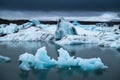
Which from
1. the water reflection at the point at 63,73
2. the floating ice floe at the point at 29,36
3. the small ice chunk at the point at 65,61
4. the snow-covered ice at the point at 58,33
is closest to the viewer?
the water reflection at the point at 63,73

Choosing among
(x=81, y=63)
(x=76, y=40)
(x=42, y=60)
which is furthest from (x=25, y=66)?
(x=76, y=40)

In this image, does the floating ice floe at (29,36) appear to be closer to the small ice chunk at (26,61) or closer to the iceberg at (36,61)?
the iceberg at (36,61)

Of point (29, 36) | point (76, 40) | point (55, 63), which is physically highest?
point (55, 63)

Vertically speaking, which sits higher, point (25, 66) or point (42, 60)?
point (42, 60)

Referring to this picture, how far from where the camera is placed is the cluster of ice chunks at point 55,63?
8914mm

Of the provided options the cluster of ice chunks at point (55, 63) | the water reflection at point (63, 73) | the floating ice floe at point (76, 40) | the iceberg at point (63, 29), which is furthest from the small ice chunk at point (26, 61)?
the iceberg at point (63, 29)

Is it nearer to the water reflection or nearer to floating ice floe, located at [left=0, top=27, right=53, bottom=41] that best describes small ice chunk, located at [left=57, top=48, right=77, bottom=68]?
the water reflection

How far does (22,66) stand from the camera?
893cm

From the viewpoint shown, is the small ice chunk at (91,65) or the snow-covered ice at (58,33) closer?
the small ice chunk at (91,65)

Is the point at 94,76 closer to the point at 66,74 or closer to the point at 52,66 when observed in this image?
the point at 66,74

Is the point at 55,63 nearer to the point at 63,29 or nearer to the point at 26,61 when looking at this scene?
the point at 26,61

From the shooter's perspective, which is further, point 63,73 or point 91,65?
point 91,65

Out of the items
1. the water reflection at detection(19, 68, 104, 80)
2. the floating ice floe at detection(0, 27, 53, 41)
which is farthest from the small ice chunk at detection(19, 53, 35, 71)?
the floating ice floe at detection(0, 27, 53, 41)

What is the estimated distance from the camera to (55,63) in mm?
9492
